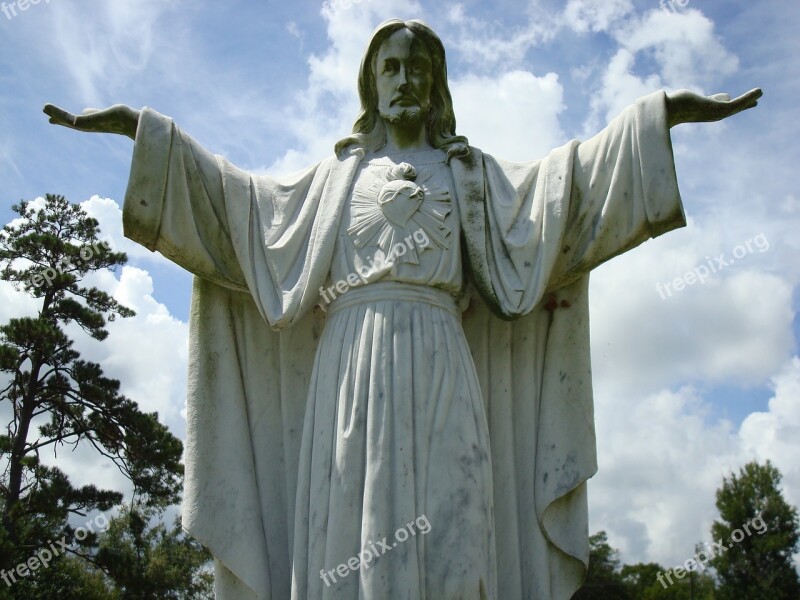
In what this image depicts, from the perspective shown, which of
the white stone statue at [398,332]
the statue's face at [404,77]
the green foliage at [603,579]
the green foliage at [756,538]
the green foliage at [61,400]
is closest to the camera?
the white stone statue at [398,332]

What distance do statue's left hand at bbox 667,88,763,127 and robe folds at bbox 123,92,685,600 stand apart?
10cm

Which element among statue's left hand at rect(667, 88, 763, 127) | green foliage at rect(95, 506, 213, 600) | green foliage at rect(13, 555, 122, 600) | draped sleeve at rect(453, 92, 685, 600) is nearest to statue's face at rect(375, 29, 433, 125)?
draped sleeve at rect(453, 92, 685, 600)

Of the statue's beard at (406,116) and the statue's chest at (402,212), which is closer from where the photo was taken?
the statue's chest at (402,212)

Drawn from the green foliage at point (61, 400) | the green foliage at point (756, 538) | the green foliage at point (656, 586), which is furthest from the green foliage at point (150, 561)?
the green foliage at point (656, 586)

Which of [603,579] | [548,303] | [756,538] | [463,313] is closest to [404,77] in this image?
[463,313]

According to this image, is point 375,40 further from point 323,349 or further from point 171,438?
point 171,438

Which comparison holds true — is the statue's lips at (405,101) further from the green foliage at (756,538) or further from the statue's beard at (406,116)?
the green foliage at (756,538)

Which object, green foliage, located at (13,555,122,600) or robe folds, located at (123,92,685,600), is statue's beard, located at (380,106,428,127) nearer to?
robe folds, located at (123,92,685,600)

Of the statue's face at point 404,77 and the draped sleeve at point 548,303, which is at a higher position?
the statue's face at point 404,77

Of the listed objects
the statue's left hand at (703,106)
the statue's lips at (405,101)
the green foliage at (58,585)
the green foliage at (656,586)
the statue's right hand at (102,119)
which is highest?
the green foliage at (656,586)

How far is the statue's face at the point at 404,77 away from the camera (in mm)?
6773

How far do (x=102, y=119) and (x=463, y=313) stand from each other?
281 cm

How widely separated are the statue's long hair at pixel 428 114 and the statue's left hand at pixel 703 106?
4.79ft

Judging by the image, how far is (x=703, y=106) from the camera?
619 cm
